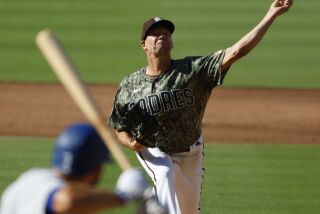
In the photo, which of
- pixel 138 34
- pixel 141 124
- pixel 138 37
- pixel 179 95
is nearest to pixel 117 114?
pixel 141 124

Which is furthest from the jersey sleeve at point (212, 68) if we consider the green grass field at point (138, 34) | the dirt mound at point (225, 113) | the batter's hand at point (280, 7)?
the green grass field at point (138, 34)

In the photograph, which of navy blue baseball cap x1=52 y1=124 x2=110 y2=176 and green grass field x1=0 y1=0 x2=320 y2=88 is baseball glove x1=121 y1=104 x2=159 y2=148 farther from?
green grass field x1=0 y1=0 x2=320 y2=88

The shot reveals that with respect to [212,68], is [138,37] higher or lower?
lower

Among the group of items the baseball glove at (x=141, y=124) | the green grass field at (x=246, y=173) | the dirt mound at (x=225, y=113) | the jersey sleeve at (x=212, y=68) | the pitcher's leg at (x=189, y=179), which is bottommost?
the dirt mound at (x=225, y=113)

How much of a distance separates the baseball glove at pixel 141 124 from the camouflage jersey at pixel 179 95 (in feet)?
0.17

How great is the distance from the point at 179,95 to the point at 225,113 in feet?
23.3

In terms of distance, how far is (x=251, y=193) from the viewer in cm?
984

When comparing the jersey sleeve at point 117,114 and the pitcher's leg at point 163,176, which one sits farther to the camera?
the jersey sleeve at point 117,114

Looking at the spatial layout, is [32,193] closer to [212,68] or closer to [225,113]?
[212,68]

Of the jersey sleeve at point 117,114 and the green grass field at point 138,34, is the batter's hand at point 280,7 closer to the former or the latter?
the jersey sleeve at point 117,114

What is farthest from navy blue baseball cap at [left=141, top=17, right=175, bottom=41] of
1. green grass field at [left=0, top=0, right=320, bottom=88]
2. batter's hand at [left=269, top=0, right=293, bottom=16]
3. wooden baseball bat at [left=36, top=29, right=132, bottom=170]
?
green grass field at [left=0, top=0, right=320, bottom=88]

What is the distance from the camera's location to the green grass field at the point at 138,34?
56.8 feet

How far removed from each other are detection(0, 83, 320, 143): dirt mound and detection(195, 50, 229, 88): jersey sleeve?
17.0 feet

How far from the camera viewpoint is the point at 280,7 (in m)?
7.24
